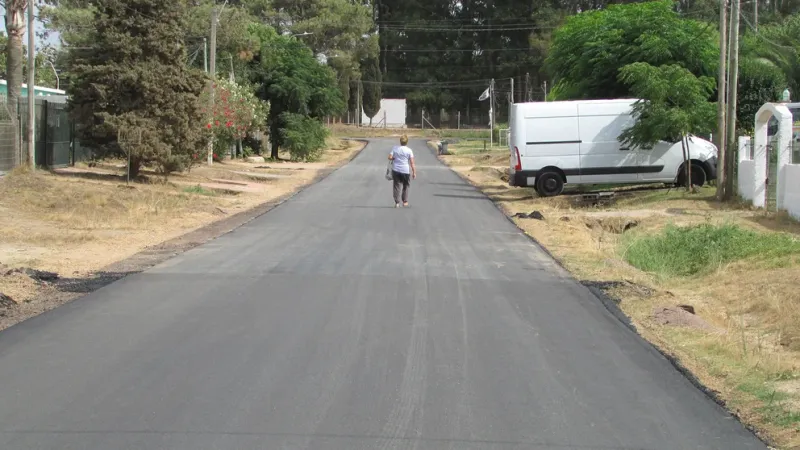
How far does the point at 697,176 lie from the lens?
77.4 ft

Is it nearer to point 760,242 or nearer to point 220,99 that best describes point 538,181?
point 760,242

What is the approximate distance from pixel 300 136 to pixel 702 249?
36014mm

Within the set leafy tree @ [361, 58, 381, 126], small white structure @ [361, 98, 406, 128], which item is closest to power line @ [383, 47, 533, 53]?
leafy tree @ [361, 58, 381, 126]

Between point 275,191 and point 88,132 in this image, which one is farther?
point 275,191

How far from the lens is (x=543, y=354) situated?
741 cm

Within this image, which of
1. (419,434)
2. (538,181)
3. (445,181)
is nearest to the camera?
(419,434)

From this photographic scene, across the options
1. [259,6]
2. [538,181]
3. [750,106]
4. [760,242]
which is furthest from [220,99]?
[259,6]

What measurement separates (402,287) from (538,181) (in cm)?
1436

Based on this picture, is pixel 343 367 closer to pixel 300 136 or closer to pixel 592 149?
pixel 592 149

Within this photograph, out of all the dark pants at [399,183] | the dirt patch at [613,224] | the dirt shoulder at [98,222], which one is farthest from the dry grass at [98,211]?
the dirt patch at [613,224]

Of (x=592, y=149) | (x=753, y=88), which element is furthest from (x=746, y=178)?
(x=753, y=88)

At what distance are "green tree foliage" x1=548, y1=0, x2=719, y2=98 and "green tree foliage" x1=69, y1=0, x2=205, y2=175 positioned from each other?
1274cm

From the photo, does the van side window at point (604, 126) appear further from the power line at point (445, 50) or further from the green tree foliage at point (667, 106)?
the power line at point (445, 50)

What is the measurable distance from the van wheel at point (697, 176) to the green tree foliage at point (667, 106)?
1193 mm
